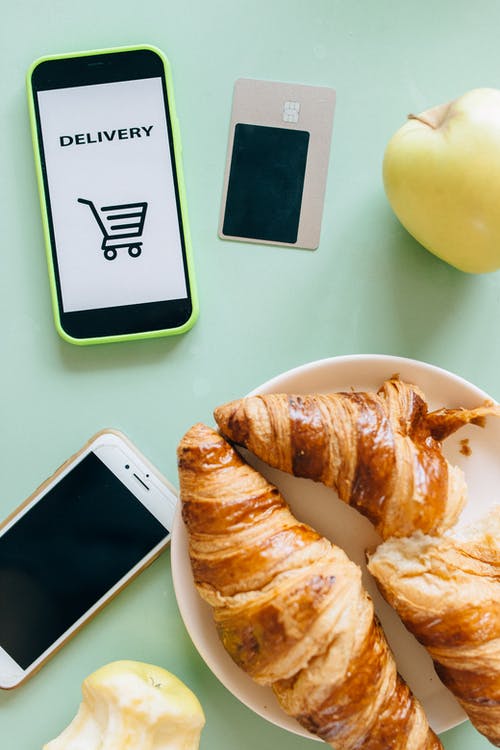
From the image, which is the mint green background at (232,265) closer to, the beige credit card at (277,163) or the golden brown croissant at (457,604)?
the beige credit card at (277,163)

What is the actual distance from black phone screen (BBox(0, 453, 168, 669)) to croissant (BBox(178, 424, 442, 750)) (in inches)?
8.0

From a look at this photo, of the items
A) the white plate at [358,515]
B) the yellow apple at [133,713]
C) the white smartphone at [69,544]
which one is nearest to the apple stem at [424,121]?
the white plate at [358,515]

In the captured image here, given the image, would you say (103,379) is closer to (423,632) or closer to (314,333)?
(314,333)

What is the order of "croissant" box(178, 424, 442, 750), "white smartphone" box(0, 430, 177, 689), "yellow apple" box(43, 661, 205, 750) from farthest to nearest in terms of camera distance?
"white smartphone" box(0, 430, 177, 689) < "yellow apple" box(43, 661, 205, 750) < "croissant" box(178, 424, 442, 750)

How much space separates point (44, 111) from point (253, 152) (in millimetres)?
305

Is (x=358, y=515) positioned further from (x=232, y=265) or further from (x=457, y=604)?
(x=232, y=265)

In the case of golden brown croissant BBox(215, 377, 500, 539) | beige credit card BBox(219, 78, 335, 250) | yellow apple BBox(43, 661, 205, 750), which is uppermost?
beige credit card BBox(219, 78, 335, 250)

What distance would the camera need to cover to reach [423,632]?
2.97 feet

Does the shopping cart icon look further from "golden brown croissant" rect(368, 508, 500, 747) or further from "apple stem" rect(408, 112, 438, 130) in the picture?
"golden brown croissant" rect(368, 508, 500, 747)

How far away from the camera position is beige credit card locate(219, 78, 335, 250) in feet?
3.57

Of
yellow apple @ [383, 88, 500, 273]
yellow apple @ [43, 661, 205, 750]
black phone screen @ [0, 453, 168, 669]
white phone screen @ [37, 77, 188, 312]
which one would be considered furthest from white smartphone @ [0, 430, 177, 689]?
yellow apple @ [383, 88, 500, 273]

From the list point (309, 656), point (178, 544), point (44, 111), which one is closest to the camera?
point (309, 656)

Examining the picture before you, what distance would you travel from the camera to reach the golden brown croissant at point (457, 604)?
0.88 m

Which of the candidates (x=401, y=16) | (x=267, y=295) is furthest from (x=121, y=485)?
(x=401, y=16)
